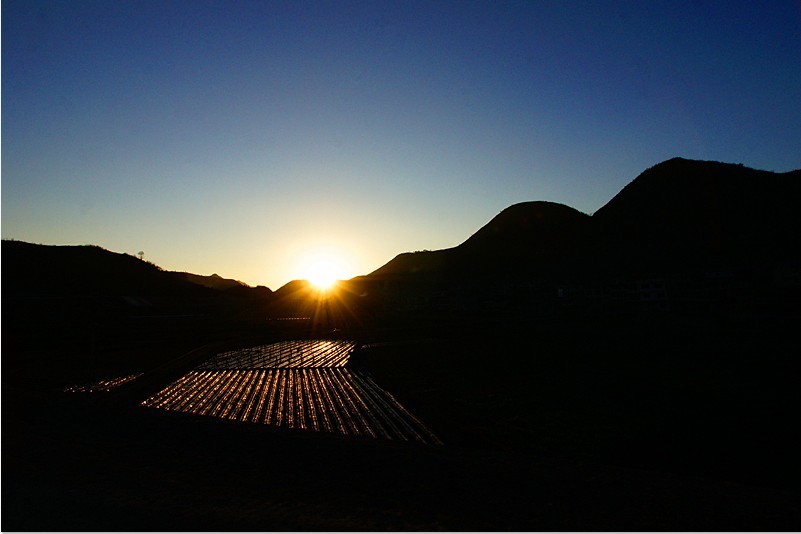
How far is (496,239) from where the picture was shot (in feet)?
373

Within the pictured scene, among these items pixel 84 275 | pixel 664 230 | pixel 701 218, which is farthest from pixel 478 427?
pixel 664 230

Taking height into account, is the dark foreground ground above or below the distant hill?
below

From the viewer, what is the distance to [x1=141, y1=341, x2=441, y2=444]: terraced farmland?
34.3ft

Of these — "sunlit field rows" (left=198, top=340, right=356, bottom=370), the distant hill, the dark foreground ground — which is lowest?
the dark foreground ground

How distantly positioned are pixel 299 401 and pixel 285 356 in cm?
1232

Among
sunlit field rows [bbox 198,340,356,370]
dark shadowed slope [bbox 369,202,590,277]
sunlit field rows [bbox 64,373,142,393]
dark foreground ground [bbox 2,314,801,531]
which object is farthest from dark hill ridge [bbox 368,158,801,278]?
sunlit field rows [bbox 64,373,142,393]

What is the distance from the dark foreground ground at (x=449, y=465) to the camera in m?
5.26

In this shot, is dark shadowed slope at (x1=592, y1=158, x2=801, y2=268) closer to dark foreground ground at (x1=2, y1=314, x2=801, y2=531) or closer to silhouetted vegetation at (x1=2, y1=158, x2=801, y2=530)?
silhouetted vegetation at (x1=2, y1=158, x2=801, y2=530)

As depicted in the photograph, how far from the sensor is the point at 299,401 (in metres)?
13.2

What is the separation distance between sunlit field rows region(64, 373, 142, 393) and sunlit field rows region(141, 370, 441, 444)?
6.14 ft

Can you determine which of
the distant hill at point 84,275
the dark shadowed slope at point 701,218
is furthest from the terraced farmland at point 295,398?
the dark shadowed slope at point 701,218

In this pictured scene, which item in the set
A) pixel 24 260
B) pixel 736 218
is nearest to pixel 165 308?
pixel 24 260

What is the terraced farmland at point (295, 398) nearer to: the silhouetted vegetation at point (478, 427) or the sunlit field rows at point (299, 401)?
the sunlit field rows at point (299, 401)

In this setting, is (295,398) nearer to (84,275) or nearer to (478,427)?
(478,427)
